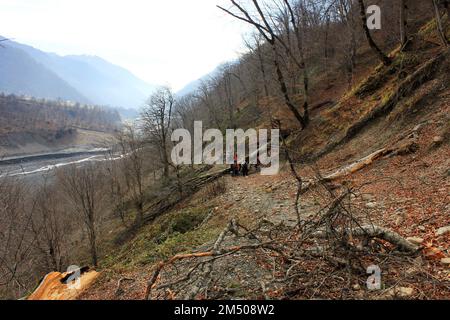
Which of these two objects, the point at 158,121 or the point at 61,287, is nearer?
the point at 61,287

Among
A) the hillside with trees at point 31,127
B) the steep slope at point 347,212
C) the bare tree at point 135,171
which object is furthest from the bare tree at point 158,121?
the hillside with trees at point 31,127

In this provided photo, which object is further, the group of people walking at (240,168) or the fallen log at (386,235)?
the group of people walking at (240,168)

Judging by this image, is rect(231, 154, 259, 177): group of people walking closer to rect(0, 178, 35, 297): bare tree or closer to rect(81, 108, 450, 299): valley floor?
A: rect(81, 108, 450, 299): valley floor

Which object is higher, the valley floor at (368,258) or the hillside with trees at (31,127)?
the hillside with trees at (31,127)

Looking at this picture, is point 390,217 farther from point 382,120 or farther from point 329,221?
point 382,120

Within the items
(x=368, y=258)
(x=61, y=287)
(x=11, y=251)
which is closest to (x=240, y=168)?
(x=61, y=287)

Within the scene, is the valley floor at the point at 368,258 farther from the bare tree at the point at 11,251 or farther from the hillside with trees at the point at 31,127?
the hillside with trees at the point at 31,127

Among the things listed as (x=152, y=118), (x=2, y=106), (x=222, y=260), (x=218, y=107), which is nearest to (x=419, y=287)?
(x=222, y=260)

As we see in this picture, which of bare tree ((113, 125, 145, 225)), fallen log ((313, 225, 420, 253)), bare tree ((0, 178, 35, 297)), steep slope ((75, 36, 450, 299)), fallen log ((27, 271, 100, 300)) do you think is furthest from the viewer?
bare tree ((113, 125, 145, 225))

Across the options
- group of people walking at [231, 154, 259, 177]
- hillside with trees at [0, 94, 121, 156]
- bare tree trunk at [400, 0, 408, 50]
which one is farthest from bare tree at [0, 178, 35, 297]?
hillside with trees at [0, 94, 121, 156]

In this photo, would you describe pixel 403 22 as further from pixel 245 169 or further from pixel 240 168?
pixel 240 168

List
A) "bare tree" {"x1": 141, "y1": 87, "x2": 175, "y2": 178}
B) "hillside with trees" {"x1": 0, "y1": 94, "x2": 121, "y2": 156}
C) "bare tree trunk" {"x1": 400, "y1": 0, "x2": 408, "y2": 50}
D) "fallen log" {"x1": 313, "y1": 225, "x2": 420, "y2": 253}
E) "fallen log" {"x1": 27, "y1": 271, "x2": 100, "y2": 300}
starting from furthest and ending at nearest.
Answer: "hillside with trees" {"x1": 0, "y1": 94, "x2": 121, "y2": 156}
"bare tree" {"x1": 141, "y1": 87, "x2": 175, "y2": 178}
"bare tree trunk" {"x1": 400, "y1": 0, "x2": 408, "y2": 50}
"fallen log" {"x1": 27, "y1": 271, "x2": 100, "y2": 300}
"fallen log" {"x1": 313, "y1": 225, "x2": 420, "y2": 253}
